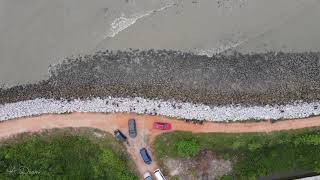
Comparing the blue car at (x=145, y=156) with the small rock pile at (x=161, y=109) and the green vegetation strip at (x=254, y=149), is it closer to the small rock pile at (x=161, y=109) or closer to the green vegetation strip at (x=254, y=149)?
the green vegetation strip at (x=254, y=149)

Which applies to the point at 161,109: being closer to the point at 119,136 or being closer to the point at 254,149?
the point at 119,136

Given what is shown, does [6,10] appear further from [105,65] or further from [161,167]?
[161,167]

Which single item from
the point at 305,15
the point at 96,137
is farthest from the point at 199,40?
the point at 96,137

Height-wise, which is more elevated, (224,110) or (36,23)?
(36,23)

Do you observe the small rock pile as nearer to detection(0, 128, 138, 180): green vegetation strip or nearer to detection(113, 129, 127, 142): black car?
detection(113, 129, 127, 142): black car

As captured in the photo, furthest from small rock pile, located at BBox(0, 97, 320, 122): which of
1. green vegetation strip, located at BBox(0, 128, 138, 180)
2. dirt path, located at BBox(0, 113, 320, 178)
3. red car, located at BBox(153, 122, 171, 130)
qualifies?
green vegetation strip, located at BBox(0, 128, 138, 180)

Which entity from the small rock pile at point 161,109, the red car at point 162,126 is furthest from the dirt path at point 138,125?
the small rock pile at point 161,109
